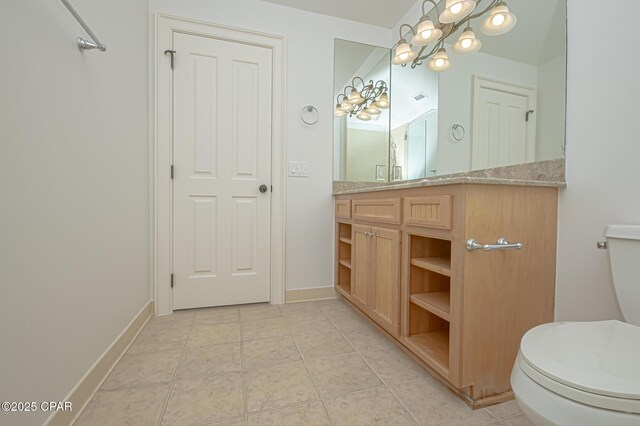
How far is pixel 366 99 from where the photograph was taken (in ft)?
8.15

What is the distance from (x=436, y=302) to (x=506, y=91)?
1.14 metres

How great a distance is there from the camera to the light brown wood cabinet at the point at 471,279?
1026 mm

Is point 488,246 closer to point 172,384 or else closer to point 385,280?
point 385,280

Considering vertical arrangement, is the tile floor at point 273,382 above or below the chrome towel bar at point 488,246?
below

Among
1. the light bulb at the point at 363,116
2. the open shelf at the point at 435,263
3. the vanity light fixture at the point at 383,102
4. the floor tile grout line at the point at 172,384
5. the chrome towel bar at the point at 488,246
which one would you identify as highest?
the vanity light fixture at the point at 383,102

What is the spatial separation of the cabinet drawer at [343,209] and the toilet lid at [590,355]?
1.34m

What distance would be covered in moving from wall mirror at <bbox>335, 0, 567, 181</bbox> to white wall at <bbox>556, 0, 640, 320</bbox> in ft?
0.19

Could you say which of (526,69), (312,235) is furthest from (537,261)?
(312,235)

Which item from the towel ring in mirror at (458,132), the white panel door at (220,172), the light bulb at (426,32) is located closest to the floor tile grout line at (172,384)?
the white panel door at (220,172)

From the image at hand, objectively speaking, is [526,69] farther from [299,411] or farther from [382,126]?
[299,411]

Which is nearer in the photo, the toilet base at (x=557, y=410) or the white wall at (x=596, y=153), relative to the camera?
the toilet base at (x=557, y=410)

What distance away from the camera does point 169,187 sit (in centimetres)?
197

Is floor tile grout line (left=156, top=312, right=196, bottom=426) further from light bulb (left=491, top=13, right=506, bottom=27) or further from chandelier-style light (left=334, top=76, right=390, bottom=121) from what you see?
light bulb (left=491, top=13, right=506, bottom=27)

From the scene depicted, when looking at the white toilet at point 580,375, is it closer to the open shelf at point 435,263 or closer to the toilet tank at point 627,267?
the toilet tank at point 627,267
